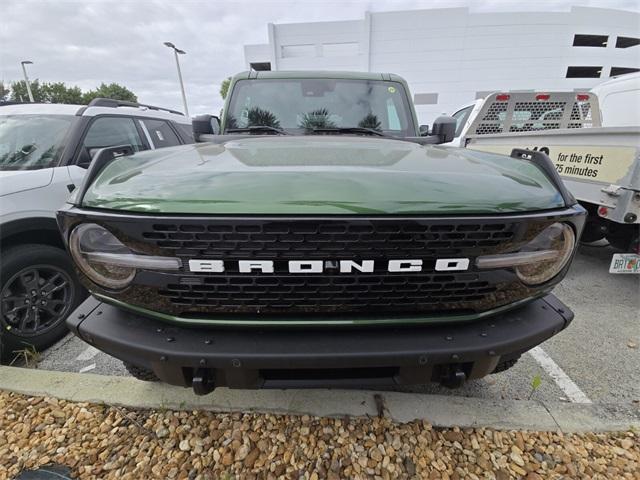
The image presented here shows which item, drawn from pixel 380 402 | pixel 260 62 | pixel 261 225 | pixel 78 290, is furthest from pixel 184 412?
pixel 260 62

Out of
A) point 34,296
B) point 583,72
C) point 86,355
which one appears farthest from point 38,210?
point 583,72

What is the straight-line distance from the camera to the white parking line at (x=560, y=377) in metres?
2.32

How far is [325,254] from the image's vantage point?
4.33 ft

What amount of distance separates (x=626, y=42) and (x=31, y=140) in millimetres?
49628

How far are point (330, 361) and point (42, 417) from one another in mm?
1968

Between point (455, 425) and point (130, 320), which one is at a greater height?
point (130, 320)

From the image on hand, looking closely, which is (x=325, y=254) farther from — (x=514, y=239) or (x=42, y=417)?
(x=42, y=417)

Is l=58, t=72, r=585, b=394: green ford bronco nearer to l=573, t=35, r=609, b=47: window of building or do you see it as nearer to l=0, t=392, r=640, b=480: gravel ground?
l=0, t=392, r=640, b=480: gravel ground

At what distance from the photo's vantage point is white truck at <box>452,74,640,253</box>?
322cm

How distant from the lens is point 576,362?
2.67 meters

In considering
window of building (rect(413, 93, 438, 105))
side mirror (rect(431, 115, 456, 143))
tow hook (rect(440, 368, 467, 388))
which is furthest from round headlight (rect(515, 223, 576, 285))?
window of building (rect(413, 93, 438, 105))

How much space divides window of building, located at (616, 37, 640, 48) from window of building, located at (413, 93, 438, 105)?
19.6m

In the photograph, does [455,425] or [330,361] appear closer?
[330,361]

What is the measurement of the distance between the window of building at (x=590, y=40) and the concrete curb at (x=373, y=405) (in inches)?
1631
